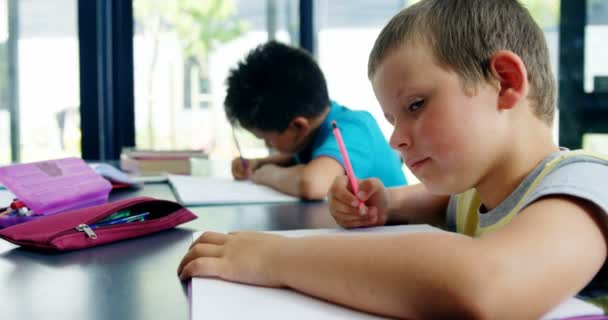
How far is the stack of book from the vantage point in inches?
69.1

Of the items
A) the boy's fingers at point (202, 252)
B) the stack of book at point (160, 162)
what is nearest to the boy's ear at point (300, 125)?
the stack of book at point (160, 162)

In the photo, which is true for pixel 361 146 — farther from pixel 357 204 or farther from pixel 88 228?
pixel 88 228

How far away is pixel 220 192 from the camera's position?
3.91ft

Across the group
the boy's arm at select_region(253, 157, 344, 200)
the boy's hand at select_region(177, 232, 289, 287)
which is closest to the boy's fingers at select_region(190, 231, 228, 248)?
the boy's hand at select_region(177, 232, 289, 287)

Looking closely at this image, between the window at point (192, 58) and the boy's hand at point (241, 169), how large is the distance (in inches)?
43.3

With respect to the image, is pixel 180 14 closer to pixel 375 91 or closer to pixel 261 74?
pixel 261 74

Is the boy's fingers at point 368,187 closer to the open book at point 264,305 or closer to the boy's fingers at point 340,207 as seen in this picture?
the boy's fingers at point 340,207

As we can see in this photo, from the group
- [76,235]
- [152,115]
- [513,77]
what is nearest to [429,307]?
[513,77]

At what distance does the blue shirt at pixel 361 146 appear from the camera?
4.57ft

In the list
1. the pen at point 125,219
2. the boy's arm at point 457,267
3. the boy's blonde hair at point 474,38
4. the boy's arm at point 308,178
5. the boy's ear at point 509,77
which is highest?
the boy's blonde hair at point 474,38

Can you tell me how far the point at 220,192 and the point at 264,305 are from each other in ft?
2.42

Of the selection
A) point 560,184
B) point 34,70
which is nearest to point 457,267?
point 560,184

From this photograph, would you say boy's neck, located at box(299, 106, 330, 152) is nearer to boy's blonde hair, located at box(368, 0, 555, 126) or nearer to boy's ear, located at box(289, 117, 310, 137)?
boy's ear, located at box(289, 117, 310, 137)

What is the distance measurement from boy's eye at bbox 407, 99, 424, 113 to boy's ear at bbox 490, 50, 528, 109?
8 centimetres
